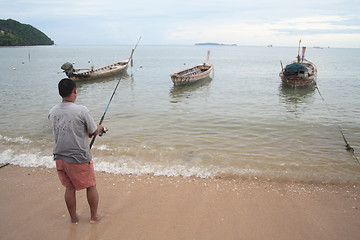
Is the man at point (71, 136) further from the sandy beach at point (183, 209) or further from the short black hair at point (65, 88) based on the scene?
the sandy beach at point (183, 209)

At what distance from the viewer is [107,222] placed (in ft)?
11.0

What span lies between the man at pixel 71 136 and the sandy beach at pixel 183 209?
811 mm

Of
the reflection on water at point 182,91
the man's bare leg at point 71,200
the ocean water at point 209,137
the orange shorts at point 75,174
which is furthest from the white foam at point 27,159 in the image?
the reflection on water at point 182,91

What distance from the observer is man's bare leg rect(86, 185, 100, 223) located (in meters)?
3.10

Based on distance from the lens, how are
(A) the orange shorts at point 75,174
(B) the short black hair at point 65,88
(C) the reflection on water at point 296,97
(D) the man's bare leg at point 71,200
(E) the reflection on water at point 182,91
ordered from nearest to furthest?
(B) the short black hair at point 65,88
(A) the orange shorts at point 75,174
(D) the man's bare leg at point 71,200
(C) the reflection on water at point 296,97
(E) the reflection on water at point 182,91

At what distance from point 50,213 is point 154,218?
1555 mm

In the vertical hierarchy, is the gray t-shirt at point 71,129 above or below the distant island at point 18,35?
below

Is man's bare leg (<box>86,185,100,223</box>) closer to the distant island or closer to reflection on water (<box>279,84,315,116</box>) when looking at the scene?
reflection on water (<box>279,84,315,116</box>)

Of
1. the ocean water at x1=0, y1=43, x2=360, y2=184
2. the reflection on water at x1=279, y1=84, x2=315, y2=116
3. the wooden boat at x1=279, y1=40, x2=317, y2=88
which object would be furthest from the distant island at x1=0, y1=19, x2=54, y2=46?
the reflection on water at x1=279, y1=84, x2=315, y2=116

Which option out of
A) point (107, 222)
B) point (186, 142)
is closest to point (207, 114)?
point (186, 142)

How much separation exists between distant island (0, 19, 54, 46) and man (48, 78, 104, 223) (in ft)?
478

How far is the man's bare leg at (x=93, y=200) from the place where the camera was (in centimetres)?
310

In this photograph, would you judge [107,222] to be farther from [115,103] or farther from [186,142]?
[115,103]

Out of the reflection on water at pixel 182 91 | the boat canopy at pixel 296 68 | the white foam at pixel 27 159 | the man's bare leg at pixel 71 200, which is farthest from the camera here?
the boat canopy at pixel 296 68
